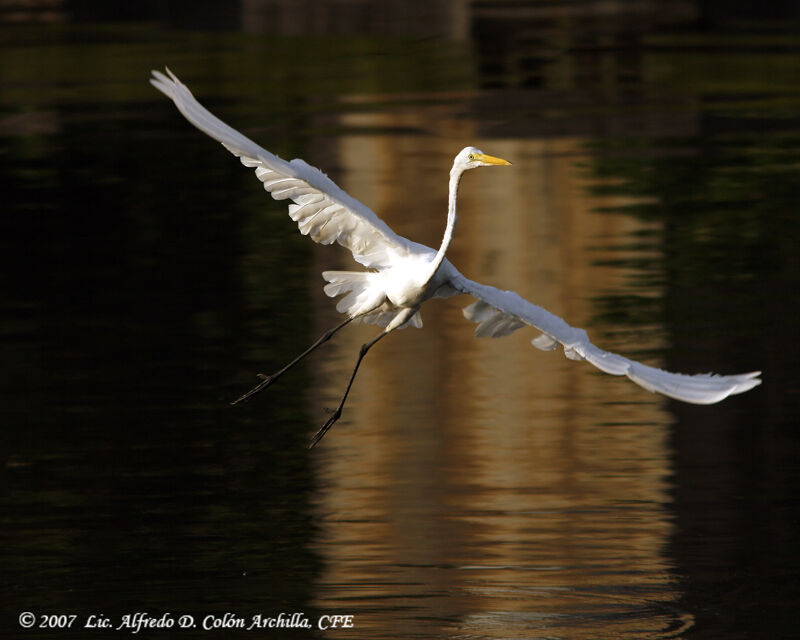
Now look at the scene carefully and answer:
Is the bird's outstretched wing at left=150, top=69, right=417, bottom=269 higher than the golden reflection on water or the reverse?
higher

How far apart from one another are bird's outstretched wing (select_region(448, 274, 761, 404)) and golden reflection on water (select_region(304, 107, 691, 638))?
55.3 inches

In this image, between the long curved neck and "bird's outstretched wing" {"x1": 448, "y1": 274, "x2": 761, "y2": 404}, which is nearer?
"bird's outstretched wing" {"x1": 448, "y1": 274, "x2": 761, "y2": 404}

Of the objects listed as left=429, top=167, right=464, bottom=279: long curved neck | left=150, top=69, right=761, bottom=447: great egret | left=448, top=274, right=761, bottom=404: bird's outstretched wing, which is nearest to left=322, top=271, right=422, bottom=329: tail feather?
left=150, top=69, right=761, bottom=447: great egret

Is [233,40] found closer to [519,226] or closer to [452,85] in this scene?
[452,85]

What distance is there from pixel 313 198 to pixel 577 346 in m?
1.89

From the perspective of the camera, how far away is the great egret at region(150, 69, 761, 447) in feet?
31.5

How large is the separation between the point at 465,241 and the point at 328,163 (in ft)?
17.8

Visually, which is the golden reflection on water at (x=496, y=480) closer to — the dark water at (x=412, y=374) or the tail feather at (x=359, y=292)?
the dark water at (x=412, y=374)

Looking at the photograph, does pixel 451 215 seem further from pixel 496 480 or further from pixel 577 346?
pixel 496 480

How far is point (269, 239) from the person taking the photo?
20.2m

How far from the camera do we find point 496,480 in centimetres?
1222

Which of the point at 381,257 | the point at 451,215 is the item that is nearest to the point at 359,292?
the point at 381,257

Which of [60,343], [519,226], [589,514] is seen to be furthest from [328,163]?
[589,514]

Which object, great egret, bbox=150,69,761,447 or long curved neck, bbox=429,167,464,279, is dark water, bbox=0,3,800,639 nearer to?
great egret, bbox=150,69,761,447
